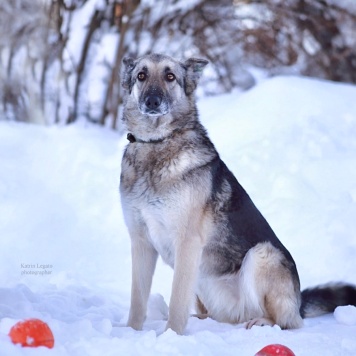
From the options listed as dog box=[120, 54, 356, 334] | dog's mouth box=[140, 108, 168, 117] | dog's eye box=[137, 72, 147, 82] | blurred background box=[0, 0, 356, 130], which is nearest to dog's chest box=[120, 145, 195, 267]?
dog box=[120, 54, 356, 334]

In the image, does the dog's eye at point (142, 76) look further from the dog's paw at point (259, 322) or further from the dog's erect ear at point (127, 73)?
the dog's paw at point (259, 322)

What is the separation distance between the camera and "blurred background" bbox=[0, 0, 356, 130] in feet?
33.6

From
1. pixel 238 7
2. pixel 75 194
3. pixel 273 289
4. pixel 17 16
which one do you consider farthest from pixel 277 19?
pixel 273 289

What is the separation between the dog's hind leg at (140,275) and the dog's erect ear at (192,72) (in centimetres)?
96

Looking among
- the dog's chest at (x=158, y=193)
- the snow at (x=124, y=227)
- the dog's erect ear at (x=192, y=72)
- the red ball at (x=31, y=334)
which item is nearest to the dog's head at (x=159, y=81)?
the dog's erect ear at (x=192, y=72)

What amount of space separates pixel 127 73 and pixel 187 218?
103 cm

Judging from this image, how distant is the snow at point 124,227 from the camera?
3574 mm

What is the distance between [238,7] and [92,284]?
7.21 m

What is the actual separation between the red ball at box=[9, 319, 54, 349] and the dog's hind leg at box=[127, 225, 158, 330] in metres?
1.16

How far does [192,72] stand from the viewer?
4285 mm

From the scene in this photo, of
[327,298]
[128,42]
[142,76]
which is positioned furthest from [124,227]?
[128,42]

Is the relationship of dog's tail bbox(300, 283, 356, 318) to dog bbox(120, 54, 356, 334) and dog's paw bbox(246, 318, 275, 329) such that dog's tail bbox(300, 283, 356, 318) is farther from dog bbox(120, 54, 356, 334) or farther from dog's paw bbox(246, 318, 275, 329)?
dog's paw bbox(246, 318, 275, 329)

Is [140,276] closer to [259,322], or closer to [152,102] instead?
[259,322]

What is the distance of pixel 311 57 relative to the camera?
1280 centimetres
